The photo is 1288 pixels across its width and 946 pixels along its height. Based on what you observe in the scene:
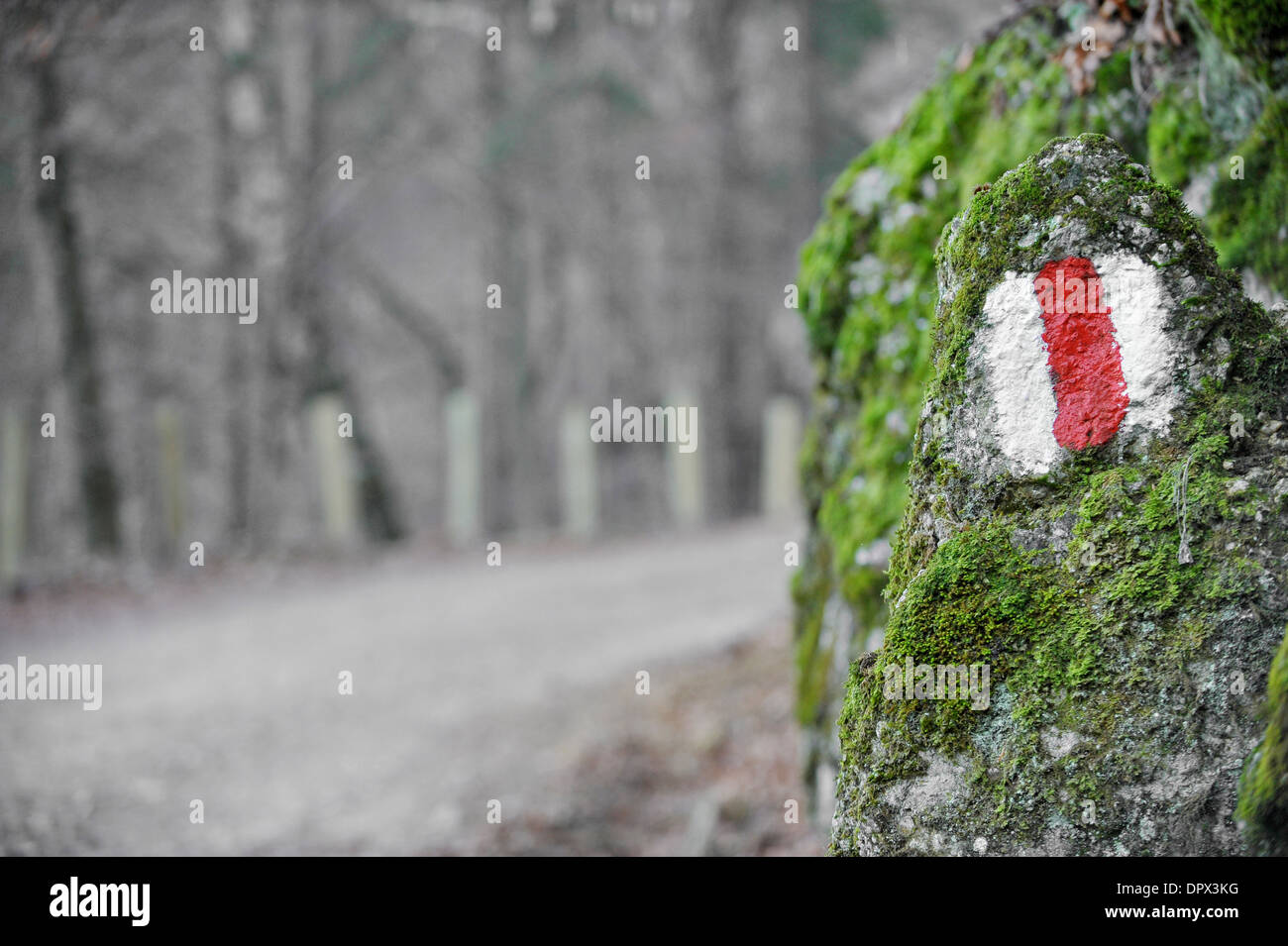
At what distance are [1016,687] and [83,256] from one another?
12484 millimetres

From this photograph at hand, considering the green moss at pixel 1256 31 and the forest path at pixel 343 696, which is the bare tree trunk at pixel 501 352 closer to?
the forest path at pixel 343 696

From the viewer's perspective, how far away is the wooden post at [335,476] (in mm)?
12906

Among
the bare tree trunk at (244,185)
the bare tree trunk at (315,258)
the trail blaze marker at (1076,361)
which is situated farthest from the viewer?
the bare tree trunk at (315,258)

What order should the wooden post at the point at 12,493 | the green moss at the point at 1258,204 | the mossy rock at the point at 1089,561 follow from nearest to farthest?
1. the mossy rock at the point at 1089,561
2. the green moss at the point at 1258,204
3. the wooden post at the point at 12,493

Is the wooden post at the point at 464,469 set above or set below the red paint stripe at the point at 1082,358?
above

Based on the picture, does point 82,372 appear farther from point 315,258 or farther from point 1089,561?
point 1089,561

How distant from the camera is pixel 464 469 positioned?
44.7 ft

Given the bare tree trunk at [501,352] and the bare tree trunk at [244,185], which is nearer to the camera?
the bare tree trunk at [244,185]

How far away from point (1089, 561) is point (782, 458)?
1256 centimetres

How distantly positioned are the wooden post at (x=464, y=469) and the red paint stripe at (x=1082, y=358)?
39.3 feet

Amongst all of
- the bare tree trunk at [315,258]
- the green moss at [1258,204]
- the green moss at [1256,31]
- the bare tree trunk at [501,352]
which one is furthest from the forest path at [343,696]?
the green moss at [1256,31]

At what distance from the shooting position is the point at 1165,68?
2.97m

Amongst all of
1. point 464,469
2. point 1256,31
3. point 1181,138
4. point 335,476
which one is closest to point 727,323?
point 464,469

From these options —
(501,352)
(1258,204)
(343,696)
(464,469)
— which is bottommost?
(343,696)
